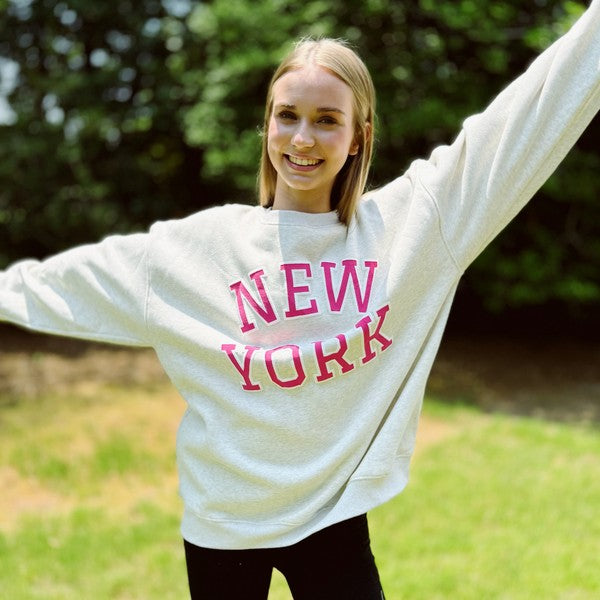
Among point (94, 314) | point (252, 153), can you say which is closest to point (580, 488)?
point (94, 314)

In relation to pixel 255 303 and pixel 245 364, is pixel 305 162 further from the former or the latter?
pixel 245 364

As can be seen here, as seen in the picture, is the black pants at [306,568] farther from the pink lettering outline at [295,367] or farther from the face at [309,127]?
the face at [309,127]

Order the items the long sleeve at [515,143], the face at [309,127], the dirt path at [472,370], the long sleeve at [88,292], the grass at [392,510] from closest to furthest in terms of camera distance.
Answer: the long sleeve at [515,143]
the face at [309,127]
the long sleeve at [88,292]
the grass at [392,510]
the dirt path at [472,370]

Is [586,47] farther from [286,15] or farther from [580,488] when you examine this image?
[286,15]

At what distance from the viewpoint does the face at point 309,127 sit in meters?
1.74

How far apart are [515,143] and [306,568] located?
107 cm

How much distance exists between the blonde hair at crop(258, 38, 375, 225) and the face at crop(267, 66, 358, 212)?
0.03 meters

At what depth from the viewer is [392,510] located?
13.7 feet

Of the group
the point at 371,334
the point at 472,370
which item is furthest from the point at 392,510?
the point at 472,370

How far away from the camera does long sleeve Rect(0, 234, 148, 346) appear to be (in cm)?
186

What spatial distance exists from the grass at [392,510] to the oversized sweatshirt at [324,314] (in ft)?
5.64

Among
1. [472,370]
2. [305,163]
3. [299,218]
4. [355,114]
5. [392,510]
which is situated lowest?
[472,370]

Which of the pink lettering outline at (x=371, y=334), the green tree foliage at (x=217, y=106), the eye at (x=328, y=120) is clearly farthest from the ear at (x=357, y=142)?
the green tree foliage at (x=217, y=106)

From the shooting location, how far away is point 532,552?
11.8 ft
